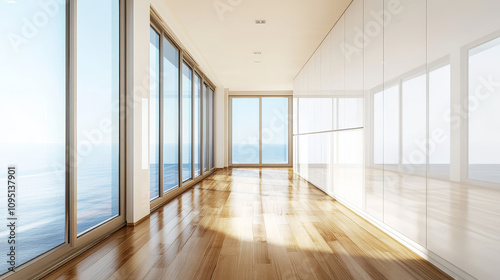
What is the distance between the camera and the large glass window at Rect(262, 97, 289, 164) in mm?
10453

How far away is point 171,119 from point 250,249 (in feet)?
9.62

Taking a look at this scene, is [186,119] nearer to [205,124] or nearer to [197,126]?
[197,126]

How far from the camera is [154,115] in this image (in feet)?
12.9

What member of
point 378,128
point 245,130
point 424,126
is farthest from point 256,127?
point 424,126

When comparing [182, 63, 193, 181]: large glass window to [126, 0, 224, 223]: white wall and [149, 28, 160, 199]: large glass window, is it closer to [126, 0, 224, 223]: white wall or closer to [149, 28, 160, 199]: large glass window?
[149, 28, 160, 199]: large glass window

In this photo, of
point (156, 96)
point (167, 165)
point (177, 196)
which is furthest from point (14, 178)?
point (177, 196)

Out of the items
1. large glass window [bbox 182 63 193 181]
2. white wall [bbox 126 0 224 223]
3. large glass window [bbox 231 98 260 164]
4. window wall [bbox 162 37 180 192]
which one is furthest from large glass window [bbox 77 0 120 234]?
large glass window [bbox 231 98 260 164]

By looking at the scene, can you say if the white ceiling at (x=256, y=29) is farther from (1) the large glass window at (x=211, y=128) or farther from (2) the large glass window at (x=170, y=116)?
(1) the large glass window at (x=211, y=128)

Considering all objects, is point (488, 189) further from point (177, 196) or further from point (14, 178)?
point (177, 196)

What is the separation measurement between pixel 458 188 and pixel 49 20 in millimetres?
2816

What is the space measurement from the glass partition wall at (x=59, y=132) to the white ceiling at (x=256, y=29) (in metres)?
1.48

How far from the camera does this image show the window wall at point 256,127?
1041 centimetres

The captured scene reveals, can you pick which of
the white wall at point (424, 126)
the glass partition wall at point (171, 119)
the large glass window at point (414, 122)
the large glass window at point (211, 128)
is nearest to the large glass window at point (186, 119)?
the glass partition wall at point (171, 119)

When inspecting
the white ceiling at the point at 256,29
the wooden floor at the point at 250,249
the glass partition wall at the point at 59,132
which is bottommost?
the wooden floor at the point at 250,249
